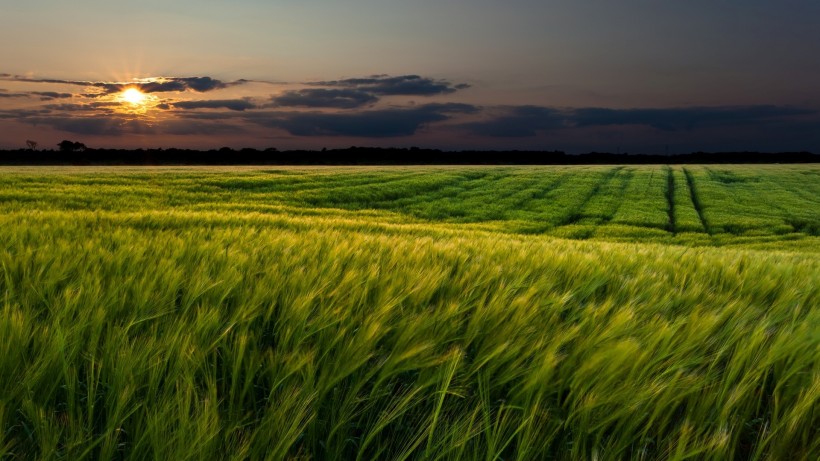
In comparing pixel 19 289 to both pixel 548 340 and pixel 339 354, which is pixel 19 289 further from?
pixel 548 340

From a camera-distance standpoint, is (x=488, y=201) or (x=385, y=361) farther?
(x=488, y=201)

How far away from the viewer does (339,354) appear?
1390mm

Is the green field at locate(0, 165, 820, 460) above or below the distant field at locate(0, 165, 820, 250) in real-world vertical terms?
above

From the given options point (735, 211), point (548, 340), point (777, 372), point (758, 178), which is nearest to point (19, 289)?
point (548, 340)

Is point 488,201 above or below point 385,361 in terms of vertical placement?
below

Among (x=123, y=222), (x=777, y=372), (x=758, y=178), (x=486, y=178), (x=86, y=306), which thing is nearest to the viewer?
(x=777, y=372)

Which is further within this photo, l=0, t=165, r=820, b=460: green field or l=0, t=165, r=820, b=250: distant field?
l=0, t=165, r=820, b=250: distant field

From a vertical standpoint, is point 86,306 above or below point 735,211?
above

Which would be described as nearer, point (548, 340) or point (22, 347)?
point (22, 347)

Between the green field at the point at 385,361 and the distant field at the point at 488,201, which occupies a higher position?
the green field at the point at 385,361

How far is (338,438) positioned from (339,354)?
0.29 meters

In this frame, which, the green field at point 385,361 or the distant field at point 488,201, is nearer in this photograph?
the green field at point 385,361

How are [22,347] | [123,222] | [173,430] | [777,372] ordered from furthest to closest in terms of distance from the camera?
[123,222]
[777,372]
[22,347]
[173,430]

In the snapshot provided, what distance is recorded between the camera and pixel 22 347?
4.38 ft
